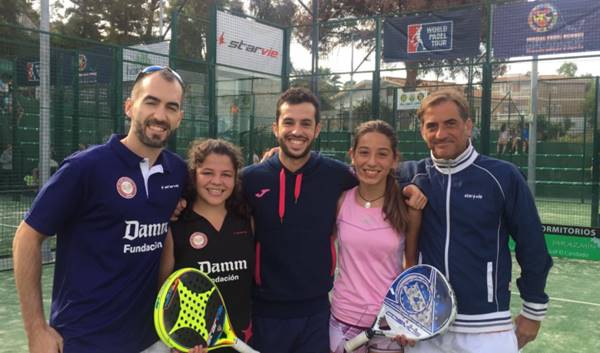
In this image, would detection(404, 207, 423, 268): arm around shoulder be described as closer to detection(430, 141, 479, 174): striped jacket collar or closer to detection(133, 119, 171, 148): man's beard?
detection(430, 141, 479, 174): striped jacket collar

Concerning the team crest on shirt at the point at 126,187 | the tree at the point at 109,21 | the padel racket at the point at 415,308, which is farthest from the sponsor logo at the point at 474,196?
the tree at the point at 109,21

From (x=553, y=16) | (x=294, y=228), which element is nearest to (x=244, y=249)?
(x=294, y=228)

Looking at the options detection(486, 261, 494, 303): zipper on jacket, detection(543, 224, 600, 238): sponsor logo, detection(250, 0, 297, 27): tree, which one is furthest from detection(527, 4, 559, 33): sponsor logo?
detection(250, 0, 297, 27): tree

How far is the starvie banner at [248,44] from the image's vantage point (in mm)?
9500

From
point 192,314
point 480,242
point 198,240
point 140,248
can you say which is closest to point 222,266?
point 198,240

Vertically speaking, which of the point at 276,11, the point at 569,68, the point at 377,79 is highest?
the point at 276,11

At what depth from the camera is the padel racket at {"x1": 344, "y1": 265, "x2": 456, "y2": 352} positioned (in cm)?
272

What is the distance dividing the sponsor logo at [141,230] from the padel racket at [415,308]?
3.63 feet

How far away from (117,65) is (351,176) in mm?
6257

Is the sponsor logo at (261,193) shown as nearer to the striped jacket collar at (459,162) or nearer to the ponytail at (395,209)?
the ponytail at (395,209)

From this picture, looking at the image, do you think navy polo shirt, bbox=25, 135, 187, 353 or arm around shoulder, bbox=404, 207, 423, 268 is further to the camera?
arm around shoulder, bbox=404, 207, 423, 268

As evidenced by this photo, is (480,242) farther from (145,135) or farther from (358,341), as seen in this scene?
(145,135)

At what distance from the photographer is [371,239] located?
117 inches

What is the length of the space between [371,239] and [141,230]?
1155mm
